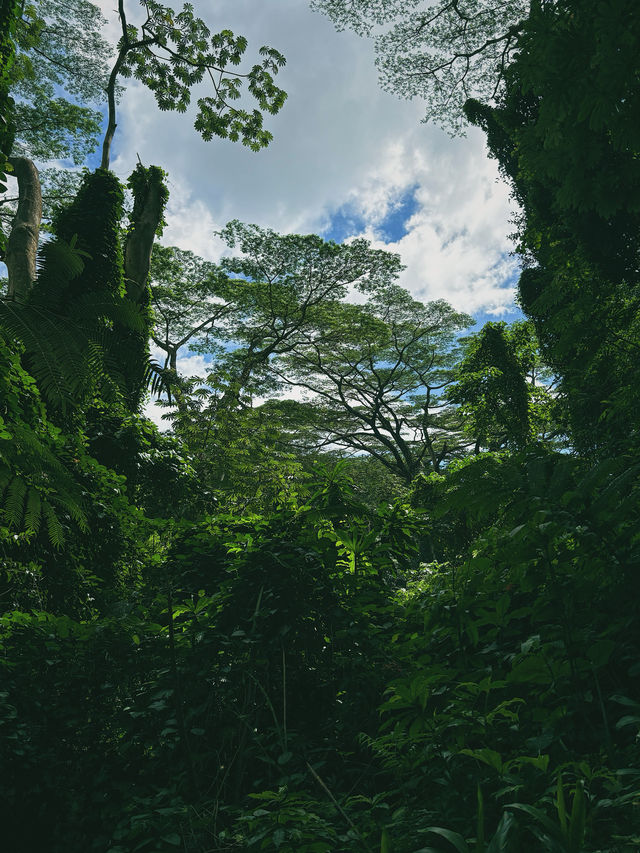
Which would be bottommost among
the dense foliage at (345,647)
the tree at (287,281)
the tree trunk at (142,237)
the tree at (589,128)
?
the dense foliage at (345,647)

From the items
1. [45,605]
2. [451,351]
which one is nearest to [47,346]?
[45,605]

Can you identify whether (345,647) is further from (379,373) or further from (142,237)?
(379,373)

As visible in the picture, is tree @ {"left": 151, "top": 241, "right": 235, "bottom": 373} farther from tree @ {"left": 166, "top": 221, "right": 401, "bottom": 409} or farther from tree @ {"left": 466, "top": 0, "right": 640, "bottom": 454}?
tree @ {"left": 466, "top": 0, "right": 640, "bottom": 454}

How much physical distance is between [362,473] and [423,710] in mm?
20759

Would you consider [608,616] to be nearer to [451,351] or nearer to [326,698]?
[326,698]

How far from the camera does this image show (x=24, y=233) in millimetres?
6738

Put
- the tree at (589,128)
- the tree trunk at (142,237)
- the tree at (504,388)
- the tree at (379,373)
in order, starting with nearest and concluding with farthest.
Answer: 1. the tree at (589,128)
2. the tree trunk at (142,237)
3. the tree at (504,388)
4. the tree at (379,373)

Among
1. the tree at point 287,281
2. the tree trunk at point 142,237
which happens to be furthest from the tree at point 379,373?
the tree trunk at point 142,237

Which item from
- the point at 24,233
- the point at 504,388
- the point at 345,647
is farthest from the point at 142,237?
the point at 345,647

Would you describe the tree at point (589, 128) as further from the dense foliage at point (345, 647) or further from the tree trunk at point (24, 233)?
the tree trunk at point (24, 233)

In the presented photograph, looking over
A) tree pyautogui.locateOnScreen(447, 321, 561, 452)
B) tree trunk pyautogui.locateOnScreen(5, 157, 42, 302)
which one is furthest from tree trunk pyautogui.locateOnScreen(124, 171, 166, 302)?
tree pyautogui.locateOnScreen(447, 321, 561, 452)

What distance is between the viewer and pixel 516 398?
11516 millimetres

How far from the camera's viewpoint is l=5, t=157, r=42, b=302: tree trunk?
6.45 m

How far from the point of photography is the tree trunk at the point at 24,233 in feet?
21.2
